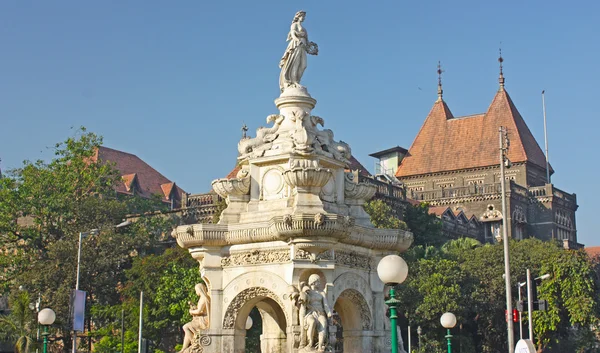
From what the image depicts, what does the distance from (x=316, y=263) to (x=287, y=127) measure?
248cm

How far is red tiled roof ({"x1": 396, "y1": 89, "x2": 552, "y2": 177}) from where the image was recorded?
336 ft

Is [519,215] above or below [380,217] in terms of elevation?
above

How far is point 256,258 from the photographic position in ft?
48.0

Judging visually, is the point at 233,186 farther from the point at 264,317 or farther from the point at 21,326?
the point at 21,326

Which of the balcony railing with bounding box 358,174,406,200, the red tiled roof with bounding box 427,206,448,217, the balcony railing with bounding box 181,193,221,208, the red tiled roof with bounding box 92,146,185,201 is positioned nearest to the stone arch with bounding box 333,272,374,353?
the balcony railing with bounding box 358,174,406,200

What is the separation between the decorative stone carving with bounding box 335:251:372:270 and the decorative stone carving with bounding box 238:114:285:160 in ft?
7.08

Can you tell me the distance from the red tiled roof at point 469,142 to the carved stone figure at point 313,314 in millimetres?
88343

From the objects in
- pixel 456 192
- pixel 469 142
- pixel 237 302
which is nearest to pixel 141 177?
pixel 456 192

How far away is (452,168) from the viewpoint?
4053 inches

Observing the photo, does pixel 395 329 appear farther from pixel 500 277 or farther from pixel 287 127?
pixel 500 277

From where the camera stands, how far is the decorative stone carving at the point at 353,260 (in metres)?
14.6

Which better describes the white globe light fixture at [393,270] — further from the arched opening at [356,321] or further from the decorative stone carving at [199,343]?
the decorative stone carving at [199,343]

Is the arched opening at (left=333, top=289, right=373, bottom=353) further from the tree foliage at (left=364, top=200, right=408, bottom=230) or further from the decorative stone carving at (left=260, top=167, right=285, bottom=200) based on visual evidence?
the tree foliage at (left=364, top=200, right=408, bottom=230)

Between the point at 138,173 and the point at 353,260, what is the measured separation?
84.7 m
